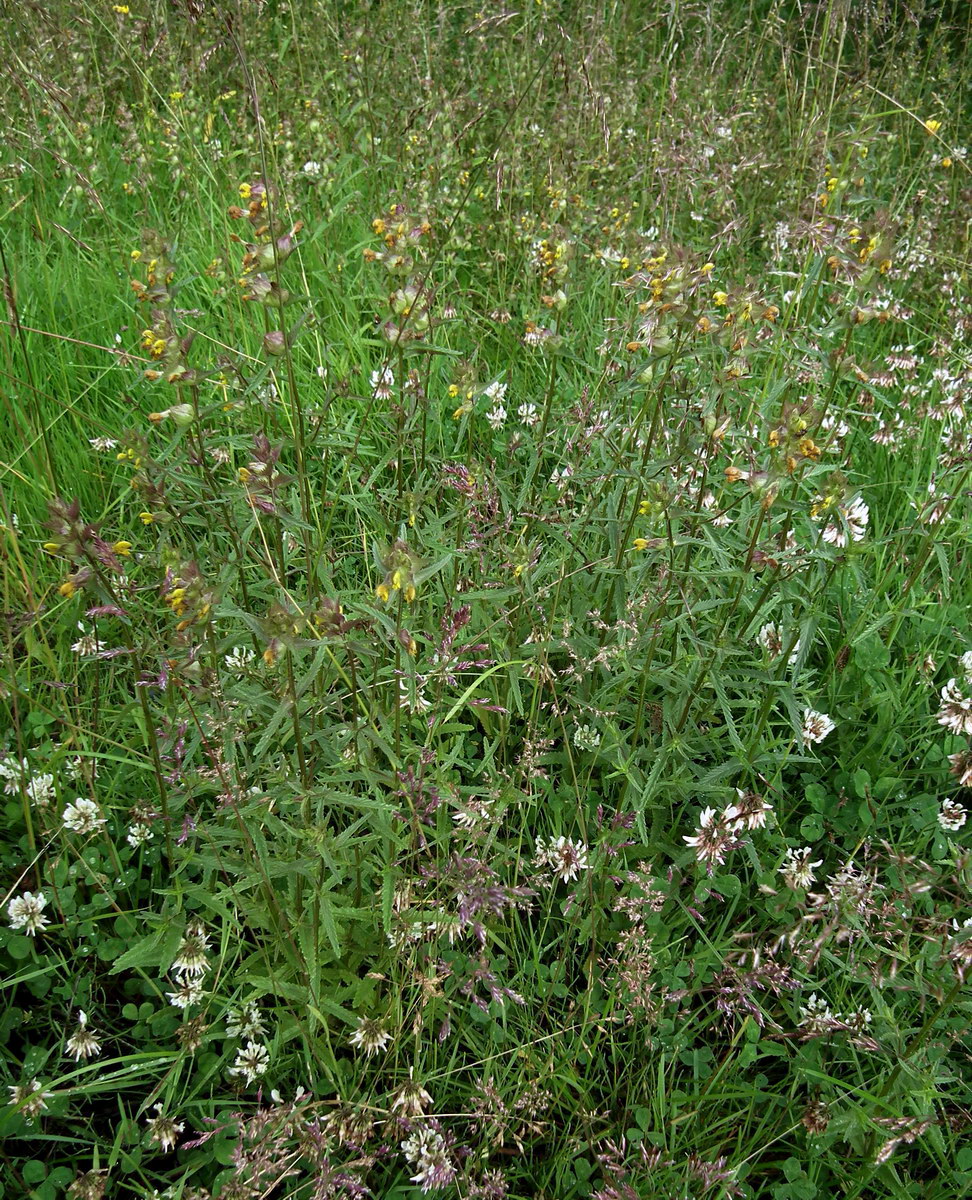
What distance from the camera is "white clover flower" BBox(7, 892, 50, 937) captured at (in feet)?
5.82

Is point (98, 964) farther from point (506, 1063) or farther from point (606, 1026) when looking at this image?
point (606, 1026)

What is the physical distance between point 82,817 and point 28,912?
194mm

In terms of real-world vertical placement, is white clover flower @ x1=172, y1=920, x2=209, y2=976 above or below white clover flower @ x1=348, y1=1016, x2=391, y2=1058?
above

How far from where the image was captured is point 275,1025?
5.83 ft

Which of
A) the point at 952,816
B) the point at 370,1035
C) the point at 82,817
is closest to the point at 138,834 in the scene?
the point at 82,817

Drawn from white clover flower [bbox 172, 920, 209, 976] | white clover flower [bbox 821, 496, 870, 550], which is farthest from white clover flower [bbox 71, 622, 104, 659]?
white clover flower [bbox 821, 496, 870, 550]

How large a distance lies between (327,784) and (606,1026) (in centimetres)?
72

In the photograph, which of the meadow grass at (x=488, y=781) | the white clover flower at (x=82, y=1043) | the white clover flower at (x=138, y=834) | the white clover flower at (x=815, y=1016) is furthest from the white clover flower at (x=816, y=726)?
the white clover flower at (x=82, y=1043)

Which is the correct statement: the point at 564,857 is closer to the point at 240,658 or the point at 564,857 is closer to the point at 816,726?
the point at 816,726

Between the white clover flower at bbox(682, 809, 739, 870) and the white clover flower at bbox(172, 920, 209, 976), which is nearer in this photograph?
the white clover flower at bbox(172, 920, 209, 976)

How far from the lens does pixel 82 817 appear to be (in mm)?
1863

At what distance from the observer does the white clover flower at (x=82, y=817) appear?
6.07 feet

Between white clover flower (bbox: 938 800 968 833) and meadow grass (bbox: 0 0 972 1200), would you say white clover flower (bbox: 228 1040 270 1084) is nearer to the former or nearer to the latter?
meadow grass (bbox: 0 0 972 1200)

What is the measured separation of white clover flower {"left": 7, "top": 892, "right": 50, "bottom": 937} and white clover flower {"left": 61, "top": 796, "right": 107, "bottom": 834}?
14cm
